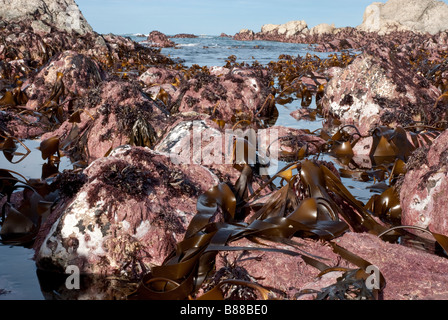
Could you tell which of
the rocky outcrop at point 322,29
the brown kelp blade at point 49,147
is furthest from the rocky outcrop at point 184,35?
the brown kelp blade at point 49,147

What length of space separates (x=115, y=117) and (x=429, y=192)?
3475mm

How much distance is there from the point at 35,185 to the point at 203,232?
1.72m

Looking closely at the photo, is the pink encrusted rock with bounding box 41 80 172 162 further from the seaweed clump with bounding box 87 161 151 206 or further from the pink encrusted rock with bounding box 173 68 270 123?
the seaweed clump with bounding box 87 161 151 206

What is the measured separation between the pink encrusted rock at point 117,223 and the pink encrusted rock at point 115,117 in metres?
2.13

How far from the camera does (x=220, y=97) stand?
6.68 metres

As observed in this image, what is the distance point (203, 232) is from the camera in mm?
2449

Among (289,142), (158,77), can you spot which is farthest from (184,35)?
(289,142)

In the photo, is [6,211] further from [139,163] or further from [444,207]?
[444,207]

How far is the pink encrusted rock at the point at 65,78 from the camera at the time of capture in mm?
7117

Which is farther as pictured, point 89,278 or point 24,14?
point 24,14

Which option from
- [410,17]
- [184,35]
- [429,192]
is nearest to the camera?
[429,192]

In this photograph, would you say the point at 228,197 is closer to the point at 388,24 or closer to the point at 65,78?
the point at 65,78

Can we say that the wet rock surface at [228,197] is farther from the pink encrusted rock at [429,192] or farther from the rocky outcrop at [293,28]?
the rocky outcrop at [293,28]

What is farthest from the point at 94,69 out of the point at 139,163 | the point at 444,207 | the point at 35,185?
the point at 444,207
